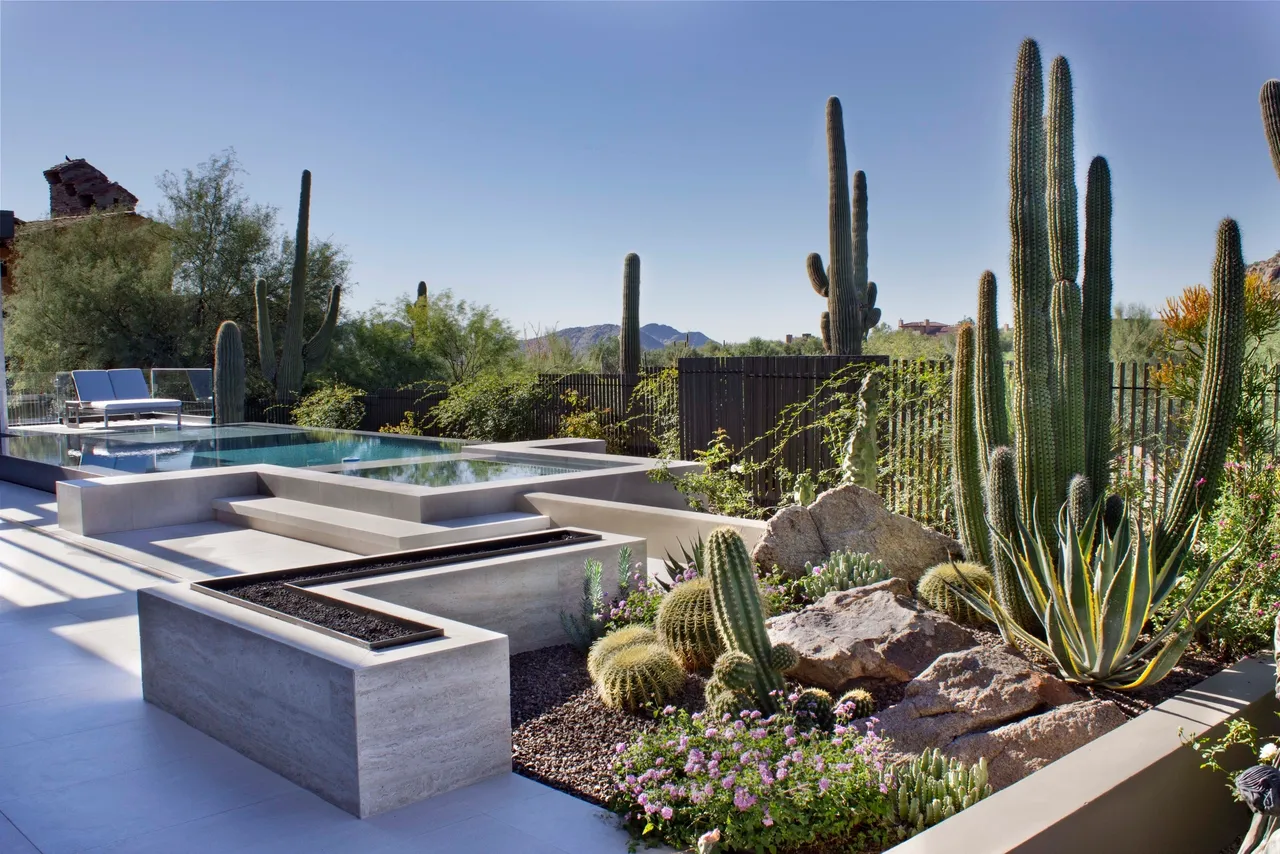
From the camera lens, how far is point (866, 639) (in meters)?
4.21

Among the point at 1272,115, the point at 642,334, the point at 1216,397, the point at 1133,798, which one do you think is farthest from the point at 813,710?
the point at 642,334

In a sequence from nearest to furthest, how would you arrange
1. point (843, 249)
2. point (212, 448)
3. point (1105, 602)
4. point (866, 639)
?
point (1105, 602), point (866, 639), point (212, 448), point (843, 249)

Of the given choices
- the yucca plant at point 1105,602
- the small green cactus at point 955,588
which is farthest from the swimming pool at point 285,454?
the yucca plant at point 1105,602

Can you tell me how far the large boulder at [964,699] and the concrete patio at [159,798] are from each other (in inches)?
48.5

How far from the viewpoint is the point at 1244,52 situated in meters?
13.0

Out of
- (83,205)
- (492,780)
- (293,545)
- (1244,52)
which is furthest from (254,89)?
(83,205)

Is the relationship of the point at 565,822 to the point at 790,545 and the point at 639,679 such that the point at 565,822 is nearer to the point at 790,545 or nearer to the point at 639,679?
the point at 639,679

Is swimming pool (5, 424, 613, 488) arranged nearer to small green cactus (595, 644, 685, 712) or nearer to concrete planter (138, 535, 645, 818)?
concrete planter (138, 535, 645, 818)

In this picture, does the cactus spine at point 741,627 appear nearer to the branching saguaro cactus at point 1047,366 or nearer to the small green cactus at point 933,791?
the small green cactus at point 933,791

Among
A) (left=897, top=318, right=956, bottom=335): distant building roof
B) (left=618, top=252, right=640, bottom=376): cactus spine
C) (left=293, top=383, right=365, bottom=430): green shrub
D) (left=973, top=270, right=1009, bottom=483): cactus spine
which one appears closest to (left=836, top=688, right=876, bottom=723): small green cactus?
(left=973, top=270, right=1009, bottom=483): cactus spine

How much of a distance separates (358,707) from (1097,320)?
4091mm

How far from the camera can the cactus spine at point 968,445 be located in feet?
16.1

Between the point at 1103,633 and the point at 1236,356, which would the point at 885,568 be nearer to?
the point at 1103,633

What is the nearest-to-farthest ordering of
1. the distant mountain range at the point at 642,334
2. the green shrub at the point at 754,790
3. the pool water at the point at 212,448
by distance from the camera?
the green shrub at the point at 754,790, the pool water at the point at 212,448, the distant mountain range at the point at 642,334
